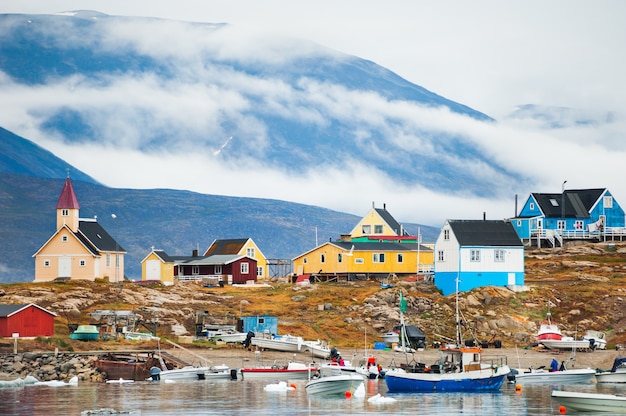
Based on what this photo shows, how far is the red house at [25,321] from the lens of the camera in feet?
261

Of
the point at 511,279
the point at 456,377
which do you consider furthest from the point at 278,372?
the point at 511,279

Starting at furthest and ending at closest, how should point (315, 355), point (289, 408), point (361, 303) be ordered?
1. point (361, 303)
2. point (315, 355)
3. point (289, 408)

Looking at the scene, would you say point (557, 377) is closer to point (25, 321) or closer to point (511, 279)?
point (511, 279)

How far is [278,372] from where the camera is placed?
74812 millimetres

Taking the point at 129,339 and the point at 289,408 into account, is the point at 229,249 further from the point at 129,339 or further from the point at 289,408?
the point at 289,408

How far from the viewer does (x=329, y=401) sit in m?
63.3

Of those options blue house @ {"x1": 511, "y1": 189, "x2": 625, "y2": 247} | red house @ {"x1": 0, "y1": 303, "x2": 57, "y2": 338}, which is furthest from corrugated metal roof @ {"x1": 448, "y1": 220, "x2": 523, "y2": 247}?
red house @ {"x1": 0, "y1": 303, "x2": 57, "y2": 338}

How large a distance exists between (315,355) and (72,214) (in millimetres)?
41093

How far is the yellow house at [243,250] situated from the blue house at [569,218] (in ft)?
98.5

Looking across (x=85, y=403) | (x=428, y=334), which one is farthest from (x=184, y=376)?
(x=428, y=334)

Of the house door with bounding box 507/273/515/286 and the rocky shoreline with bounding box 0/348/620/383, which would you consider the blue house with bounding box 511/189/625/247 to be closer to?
the house door with bounding box 507/273/515/286

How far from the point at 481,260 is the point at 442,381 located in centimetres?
3517

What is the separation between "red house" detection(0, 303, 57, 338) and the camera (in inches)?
3127

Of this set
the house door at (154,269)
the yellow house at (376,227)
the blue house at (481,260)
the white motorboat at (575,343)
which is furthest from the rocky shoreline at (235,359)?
the yellow house at (376,227)
